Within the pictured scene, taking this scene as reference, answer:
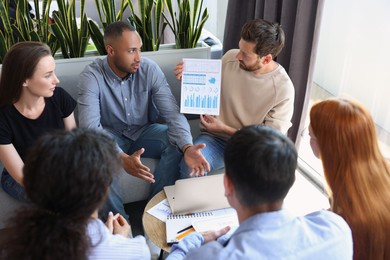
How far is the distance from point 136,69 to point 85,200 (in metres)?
1.49

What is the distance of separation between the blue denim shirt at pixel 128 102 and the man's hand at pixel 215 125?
12 centimetres

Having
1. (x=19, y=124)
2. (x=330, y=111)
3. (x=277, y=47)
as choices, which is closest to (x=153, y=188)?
(x=19, y=124)

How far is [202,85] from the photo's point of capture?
7.70ft

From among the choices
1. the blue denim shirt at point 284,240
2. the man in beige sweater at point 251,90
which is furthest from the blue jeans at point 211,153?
the blue denim shirt at point 284,240

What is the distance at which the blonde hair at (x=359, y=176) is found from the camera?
141 cm

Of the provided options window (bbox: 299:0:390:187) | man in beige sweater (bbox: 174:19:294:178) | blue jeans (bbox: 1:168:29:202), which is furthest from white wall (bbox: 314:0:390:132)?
blue jeans (bbox: 1:168:29:202)

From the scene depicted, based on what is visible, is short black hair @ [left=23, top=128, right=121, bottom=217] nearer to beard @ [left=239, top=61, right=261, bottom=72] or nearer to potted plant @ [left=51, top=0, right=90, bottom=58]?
beard @ [left=239, top=61, right=261, bottom=72]

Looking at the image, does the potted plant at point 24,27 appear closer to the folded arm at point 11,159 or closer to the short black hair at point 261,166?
the folded arm at point 11,159

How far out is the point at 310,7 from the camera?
2578 millimetres

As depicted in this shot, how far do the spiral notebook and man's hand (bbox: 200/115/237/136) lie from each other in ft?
1.93

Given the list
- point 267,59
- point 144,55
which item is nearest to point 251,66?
point 267,59

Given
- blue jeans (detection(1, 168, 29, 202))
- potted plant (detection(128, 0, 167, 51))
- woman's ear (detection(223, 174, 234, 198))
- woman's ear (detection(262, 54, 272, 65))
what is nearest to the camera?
woman's ear (detection(223, 174, 234, 198))

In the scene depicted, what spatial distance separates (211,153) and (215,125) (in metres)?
0.17

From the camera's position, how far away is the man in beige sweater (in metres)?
2.25
